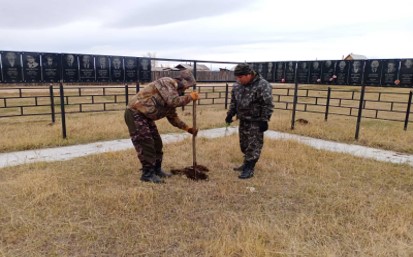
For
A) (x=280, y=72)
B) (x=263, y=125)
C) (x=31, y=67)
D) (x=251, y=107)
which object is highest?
(x=280, y=72)

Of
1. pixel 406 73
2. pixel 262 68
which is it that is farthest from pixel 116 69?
pixel 406 73

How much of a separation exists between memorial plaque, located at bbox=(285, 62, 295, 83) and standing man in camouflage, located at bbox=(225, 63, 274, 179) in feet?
13.9

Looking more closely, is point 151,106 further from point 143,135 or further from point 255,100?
point 255,100

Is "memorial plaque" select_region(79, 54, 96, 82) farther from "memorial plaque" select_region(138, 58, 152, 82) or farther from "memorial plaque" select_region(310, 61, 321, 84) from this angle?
"memorial plaque" select_region(310, 61, 321, 84)

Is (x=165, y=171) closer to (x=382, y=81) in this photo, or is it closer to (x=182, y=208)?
(x=182, y=208)

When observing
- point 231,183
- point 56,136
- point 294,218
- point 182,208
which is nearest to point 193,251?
point 182,208

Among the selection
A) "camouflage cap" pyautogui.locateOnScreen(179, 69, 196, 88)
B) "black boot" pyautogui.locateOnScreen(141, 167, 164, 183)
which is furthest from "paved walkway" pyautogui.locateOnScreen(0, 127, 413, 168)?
"camouflage cap" pyautogui.locateOnScreen(179, 69, 196, 88)

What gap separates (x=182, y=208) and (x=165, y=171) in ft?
4.51

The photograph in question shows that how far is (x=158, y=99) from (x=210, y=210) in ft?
5.16

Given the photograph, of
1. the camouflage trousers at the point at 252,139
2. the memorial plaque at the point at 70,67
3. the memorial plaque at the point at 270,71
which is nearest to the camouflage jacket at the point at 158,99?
the camouflage trousers at the point at 252,139

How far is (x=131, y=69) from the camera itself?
8375 millimetres

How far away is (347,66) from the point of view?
7426 mm

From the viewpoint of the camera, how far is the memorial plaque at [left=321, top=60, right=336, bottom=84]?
7.68 metres

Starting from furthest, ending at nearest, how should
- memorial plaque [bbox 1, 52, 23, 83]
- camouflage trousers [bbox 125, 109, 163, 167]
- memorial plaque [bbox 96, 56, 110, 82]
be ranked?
memorial plaque [bbox 96, 56, 110, 82] → memorial plaque [bbox 1, 52, 23, 83] → camouflage trousers [bbox 125, 109, 163, 167]
